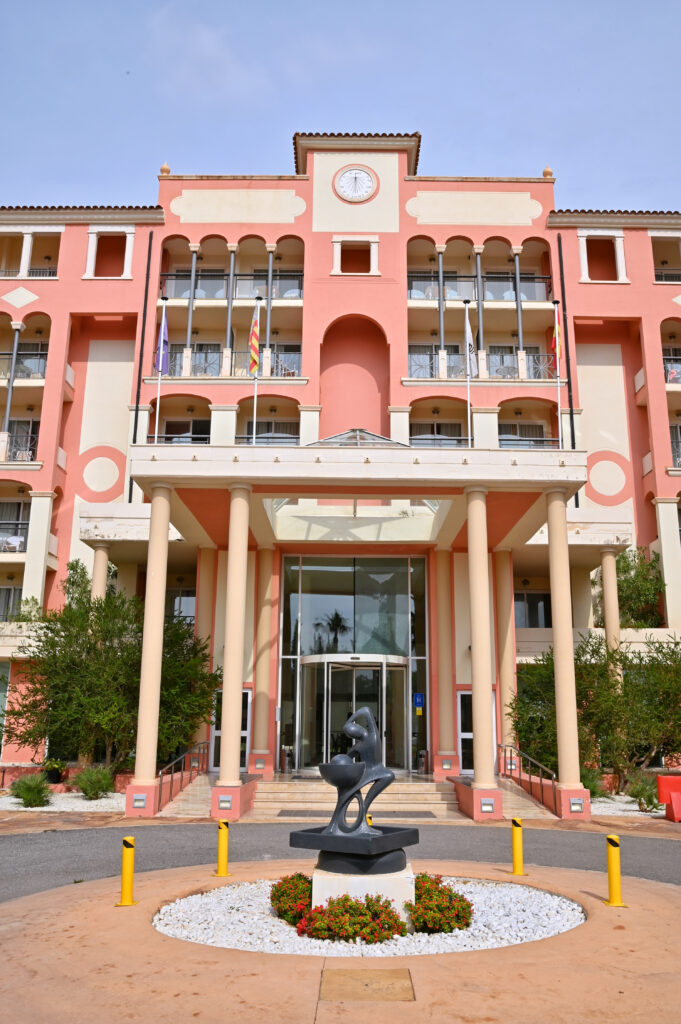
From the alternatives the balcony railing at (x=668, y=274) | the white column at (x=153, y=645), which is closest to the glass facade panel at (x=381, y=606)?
the white column at (x=153, y=645)

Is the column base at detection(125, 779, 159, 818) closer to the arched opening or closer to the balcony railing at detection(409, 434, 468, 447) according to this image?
the arched opening

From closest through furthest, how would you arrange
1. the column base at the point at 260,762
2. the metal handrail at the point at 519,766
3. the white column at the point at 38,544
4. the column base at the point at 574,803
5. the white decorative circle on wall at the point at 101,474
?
the column base at the point at 574,803
the metal handrail at the point at 519,766
the column base at the point at 260,762
the white column at the point at 38,544
the white decorative circle on wall at the point at 101,474

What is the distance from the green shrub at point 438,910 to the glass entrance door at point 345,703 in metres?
16.9

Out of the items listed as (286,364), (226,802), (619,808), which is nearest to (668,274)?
(286,364)

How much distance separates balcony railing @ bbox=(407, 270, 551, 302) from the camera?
3525 cm

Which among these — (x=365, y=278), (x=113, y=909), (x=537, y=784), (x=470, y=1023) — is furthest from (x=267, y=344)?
(x=470, y=1023)

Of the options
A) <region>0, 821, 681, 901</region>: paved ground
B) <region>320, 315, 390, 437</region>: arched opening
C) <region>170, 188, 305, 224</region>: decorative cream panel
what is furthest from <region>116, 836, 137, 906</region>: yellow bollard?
<region>170, 188, 305, 224</region>: decorative cream panel

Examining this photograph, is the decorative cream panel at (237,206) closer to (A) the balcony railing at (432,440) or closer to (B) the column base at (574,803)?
(A) the balcony railing at (432,440)

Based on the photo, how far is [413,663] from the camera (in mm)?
26141

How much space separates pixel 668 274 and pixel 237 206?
59.9ft

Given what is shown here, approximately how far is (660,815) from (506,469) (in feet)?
26.7

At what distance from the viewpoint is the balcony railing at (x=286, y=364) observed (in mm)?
33375

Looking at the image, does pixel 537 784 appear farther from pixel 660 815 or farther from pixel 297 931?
pixel 297 931

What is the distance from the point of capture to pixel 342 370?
33.5 m
